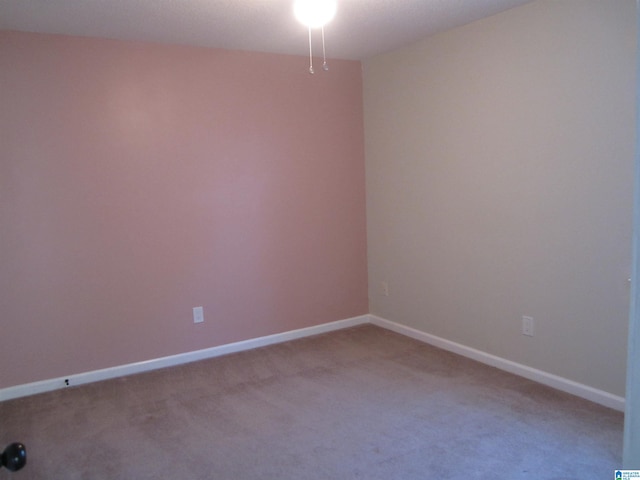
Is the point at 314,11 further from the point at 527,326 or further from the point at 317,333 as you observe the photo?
the point at 317,333

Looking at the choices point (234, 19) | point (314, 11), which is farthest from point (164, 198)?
point (314, 11)

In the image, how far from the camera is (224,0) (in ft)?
8.42

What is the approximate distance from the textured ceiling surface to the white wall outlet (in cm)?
187

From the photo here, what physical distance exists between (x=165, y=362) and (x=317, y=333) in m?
1.25

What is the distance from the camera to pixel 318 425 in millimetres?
2652

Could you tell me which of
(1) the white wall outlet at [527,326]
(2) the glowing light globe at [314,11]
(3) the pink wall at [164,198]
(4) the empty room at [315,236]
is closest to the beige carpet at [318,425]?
(4) the empty room at [315,236]

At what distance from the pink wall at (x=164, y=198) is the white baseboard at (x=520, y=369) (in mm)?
669

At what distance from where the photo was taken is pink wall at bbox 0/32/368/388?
10.2ft

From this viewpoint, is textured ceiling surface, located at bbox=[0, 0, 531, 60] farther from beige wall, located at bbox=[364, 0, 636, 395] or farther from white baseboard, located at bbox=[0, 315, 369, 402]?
white baseboard, located at bbox=[0, 315, 369, 402]

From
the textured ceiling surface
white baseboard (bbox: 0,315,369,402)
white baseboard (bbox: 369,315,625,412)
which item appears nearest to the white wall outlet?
white baseboard (bbox: 369,315,625,412)

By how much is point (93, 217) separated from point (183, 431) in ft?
5.04

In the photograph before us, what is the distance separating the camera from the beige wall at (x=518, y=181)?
261 centimetres

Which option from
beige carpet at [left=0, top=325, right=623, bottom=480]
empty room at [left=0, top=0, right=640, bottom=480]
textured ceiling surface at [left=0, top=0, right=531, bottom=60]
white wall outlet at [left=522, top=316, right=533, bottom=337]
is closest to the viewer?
beige carpet at [left=0, top=325, right=623, bottom=480]

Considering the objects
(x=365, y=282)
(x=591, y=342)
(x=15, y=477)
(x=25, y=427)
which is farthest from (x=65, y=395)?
(x=591, y=342)
